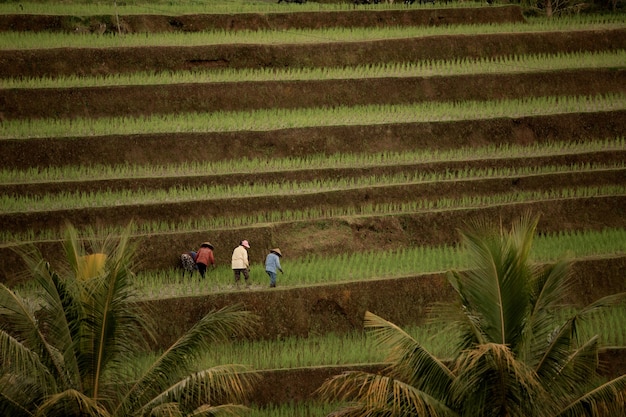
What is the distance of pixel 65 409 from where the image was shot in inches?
432

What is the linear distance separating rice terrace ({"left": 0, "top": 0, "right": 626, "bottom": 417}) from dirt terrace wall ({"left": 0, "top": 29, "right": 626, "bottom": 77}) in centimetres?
3

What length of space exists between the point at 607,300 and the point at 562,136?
9.77 meters

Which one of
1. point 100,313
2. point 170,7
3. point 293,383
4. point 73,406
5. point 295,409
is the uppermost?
point 170,7

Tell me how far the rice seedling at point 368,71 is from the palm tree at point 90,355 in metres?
10.1

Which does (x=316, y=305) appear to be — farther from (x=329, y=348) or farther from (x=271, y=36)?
(x=271, y=36)

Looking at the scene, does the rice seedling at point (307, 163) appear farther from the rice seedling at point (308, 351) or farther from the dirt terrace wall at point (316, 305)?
the rice seedling at point (308, 351)

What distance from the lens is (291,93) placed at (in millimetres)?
21391

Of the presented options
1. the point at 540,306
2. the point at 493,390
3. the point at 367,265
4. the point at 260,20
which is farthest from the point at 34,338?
the point at 260,20

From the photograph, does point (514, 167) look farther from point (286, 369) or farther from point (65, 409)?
point (65, 409)

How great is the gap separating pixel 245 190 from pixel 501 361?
8.29 metres

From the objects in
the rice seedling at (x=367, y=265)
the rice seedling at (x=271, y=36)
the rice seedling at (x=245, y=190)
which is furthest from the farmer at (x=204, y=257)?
the rice seedling at (x=271, y=36)

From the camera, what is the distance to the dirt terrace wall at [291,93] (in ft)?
67.3

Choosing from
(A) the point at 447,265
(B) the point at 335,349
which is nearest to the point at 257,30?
(A) the point at 447,265

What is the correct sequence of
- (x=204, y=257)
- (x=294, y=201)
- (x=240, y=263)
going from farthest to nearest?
(x=294, y=201) < (x=204, y=257) < (x=240, y=263)
